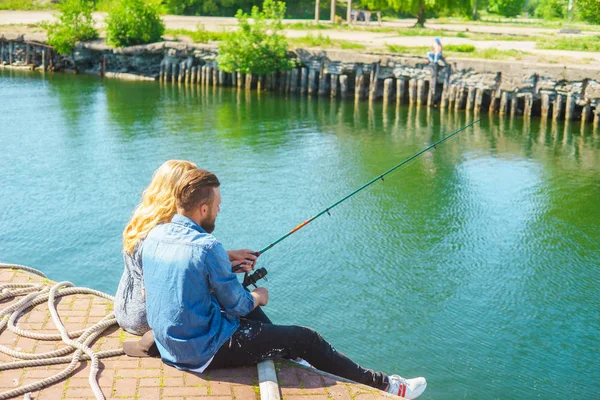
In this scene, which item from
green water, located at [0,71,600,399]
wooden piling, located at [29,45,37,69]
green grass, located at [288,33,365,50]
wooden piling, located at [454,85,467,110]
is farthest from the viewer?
wooden piling, located at [29,45,37,69]

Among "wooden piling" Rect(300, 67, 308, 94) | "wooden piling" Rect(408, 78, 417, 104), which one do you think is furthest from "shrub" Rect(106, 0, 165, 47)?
"wooden piling" Rect(408, 78, 417, 104)

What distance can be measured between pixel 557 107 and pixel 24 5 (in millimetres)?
34332

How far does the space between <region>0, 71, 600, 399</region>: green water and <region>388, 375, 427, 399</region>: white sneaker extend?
140cm

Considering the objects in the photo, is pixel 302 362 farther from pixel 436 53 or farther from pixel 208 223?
pixel 436 53

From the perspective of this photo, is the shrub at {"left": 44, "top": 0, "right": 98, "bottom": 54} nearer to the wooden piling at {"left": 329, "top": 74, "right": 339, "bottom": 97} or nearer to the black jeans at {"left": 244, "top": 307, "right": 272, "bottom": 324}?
the wooden piling at {"left": 329, "top": 74, "right": 339, "bottom": 97}

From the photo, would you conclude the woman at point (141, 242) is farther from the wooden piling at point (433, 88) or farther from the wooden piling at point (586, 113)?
the wooden piling at point (433, 88)

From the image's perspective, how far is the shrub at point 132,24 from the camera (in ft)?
94.1

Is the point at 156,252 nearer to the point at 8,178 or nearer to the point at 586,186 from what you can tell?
the point at 8,178

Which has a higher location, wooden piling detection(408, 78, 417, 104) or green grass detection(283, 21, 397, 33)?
green grass detection(283, 21, 397, 33)

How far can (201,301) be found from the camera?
15.1ft

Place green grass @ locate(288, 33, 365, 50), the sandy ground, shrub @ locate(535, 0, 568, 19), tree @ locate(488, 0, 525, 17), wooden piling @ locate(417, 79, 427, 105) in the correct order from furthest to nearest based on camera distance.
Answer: tree @ locate(488, 0, 525, 17), shrub @ locate(535, 0, 568, 19), green grass @ locate(288, 33, 365, 50), wooden piling @ locate(417, 79, 427, 105), the sandy ground

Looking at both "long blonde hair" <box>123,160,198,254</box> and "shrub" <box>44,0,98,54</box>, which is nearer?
"long blonde hair" <box>123,160,198,254</box>

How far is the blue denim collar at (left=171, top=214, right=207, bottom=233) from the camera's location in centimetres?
464

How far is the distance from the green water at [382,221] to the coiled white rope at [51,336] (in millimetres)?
2907
